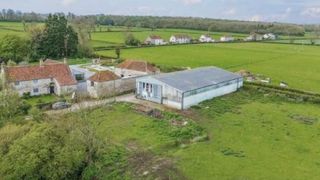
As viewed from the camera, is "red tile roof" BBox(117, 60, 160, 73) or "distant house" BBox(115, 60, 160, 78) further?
"red tile roof" BBox(117, 60, 160, 73)

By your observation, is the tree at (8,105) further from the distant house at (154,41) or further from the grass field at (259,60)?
the distant house at (154,41)

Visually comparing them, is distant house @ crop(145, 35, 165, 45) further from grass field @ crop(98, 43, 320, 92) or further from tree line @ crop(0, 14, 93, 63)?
tree line @ crop(0, 14, 93, 63)

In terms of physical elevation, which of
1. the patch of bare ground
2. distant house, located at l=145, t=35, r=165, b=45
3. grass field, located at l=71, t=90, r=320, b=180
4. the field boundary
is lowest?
the patch of bare ground

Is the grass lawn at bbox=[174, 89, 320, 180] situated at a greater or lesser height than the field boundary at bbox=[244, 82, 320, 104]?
lesser

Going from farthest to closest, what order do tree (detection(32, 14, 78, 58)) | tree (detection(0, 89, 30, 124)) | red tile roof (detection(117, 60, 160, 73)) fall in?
tree (detection(32, 14, 78, 58)), red tile roof (detection(117, 60, 160, 73)), tree (detection(0, 89, 30, 124))

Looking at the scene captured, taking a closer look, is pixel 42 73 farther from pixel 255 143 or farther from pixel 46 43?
pixel 46 43

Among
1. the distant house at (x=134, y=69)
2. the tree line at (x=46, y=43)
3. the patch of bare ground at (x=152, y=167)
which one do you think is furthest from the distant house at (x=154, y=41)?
the patch of bare ground at (x=152, y=167)

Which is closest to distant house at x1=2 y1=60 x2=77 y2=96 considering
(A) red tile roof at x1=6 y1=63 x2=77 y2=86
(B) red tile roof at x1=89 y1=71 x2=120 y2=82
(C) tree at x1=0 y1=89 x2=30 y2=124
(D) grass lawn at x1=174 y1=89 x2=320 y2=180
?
(A) red tile roof at x1=6 y1=63 x2=77 y2=86
